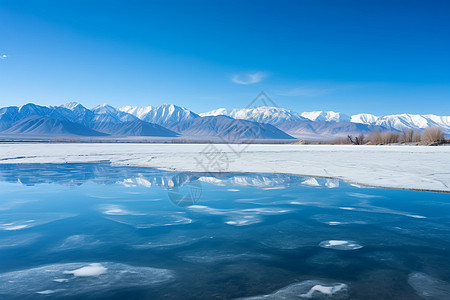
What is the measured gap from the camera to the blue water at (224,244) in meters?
3.11

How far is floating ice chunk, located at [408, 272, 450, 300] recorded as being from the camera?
290 centimetres

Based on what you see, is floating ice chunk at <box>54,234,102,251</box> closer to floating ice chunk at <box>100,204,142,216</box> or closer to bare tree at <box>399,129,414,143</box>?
floating ice chunk at <box>100,204,142,216</box>

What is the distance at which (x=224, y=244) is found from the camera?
436 cm

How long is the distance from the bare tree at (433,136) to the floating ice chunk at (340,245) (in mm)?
43276

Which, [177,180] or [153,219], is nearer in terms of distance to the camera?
[153,219]

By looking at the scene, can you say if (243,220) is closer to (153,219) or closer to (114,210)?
(153,219)

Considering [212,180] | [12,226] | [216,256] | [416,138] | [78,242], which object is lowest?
[216,256]

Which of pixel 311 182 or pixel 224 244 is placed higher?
pixel 311 182

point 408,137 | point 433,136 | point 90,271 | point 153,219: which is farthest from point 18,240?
point 408,137

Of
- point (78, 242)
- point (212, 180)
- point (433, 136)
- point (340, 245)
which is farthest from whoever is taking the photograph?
point (433, 136)

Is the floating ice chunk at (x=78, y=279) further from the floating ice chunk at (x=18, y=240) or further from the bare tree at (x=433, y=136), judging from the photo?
the bare tree at (x=433, y=136)

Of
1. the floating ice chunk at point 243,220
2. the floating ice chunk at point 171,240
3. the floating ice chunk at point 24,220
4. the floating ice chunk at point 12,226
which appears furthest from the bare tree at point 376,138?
the floating ice chunk at point 12,226

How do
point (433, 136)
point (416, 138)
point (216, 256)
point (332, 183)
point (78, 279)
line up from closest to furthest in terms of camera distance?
point (78, 279) < point (216, 256) < point (332, 183) < point (433, 136) < point (416, 138)

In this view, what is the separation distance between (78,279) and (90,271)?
8.1 inches
